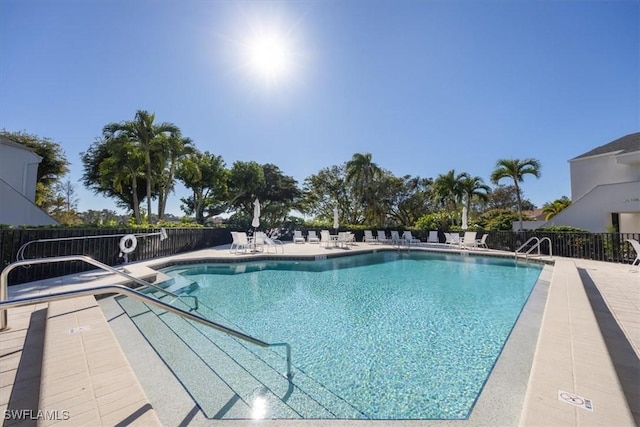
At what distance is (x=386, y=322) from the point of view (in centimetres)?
462

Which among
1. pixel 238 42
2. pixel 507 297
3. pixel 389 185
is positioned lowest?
pixel 507 297

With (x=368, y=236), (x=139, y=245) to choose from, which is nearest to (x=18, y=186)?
(x=139, y=245)

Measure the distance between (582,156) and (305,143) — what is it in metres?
18.1

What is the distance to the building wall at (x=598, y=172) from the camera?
15.4m

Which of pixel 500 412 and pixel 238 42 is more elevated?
pixel 238 42

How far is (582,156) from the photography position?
16859 millimetres

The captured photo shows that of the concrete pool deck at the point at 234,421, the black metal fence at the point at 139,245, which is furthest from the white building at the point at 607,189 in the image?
the concrete pool deck at the point at 234,421

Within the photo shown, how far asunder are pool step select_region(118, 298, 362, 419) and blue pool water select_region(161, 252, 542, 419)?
0.89ft

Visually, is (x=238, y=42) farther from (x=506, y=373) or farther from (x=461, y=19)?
(x=506, y=373)

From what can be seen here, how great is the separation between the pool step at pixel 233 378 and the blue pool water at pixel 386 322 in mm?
271

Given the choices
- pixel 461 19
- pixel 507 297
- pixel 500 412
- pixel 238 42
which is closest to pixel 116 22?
pixel 238 42

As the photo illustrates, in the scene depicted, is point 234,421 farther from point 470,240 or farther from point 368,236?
point 368,236

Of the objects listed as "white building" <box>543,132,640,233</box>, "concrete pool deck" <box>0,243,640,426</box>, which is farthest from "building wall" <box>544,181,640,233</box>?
"concrete pool deck" <box>0,243,640,426</box>

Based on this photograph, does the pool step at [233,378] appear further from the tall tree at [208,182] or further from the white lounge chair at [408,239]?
the tall tree at [208,182]
